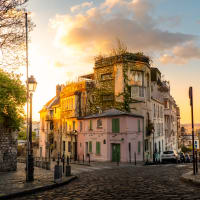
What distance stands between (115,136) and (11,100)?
56.5ft

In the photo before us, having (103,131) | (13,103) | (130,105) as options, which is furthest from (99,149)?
(13,103)

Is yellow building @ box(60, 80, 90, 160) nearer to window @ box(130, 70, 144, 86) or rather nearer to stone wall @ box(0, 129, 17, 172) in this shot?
window @ box(130, 70, 144, 86)

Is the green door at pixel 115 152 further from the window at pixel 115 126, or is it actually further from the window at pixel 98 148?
the window at pixel 98 148

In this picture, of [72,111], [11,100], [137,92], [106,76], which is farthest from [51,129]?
[11,100]

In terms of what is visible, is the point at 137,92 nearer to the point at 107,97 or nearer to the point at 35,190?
the point at 107,97

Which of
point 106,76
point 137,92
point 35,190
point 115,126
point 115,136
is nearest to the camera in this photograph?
point 35,190

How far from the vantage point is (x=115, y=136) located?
32.8m

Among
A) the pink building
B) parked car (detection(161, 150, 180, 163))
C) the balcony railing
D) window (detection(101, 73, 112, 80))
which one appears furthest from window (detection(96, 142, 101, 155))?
window (detection(101, 73, 112, 80))

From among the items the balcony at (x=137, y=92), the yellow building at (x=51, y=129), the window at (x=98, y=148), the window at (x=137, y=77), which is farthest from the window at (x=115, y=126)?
the yellow building at (x=51, y=129)

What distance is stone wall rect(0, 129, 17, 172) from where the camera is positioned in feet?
61.2

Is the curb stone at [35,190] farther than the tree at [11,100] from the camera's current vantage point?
No

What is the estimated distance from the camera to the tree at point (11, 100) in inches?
711

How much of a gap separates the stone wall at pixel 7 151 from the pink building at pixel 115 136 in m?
14.6

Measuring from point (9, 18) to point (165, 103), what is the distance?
41774 millimetres
